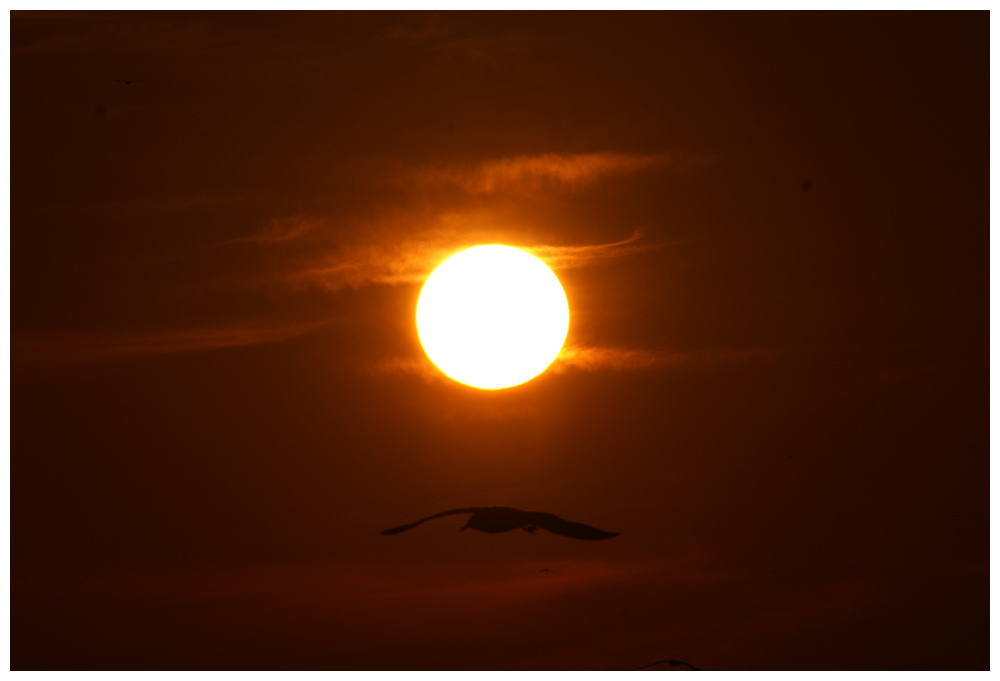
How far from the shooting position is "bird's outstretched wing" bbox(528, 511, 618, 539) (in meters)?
3.14

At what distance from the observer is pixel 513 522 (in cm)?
314

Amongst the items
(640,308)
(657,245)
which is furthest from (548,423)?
(657,245)

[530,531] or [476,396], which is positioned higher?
[476,396]

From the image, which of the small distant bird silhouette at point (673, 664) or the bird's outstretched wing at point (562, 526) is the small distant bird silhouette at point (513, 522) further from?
the small distant bird silhouette at point (673, 664)

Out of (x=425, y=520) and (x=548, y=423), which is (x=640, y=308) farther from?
(x=425, y=520)

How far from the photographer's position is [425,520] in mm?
3152

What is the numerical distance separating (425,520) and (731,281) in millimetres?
1567

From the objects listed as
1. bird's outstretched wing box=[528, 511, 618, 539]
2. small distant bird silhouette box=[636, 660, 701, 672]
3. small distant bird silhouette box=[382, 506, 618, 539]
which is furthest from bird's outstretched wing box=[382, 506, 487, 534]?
small distant bird silhouette box=[636, 660, 701, 672]

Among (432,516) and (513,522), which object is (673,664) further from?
Answer: (432,516)

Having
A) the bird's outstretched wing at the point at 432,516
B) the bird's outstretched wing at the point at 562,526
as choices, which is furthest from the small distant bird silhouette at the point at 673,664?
the bird's outstretched wing at the point at 432,516

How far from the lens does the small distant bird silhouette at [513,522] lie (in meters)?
3.14

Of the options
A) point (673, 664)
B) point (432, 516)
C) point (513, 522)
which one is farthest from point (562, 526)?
point (673, 664)

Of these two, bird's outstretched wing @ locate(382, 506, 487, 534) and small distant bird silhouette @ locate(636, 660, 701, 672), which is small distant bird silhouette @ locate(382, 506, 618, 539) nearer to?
bird's outstretched wing @ locate(382, 506, 487, 534)

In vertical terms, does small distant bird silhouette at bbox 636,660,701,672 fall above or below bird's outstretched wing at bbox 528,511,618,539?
below
